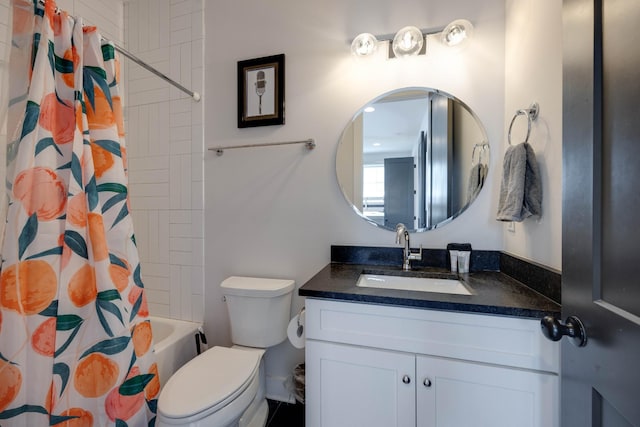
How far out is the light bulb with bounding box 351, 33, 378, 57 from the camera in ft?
4.90

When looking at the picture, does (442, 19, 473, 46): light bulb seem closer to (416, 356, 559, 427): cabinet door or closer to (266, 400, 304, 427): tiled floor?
(416, 356, 559, 427): cabinet door

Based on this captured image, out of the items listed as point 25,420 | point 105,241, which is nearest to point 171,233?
point 105,241

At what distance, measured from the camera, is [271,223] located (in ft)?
5.69

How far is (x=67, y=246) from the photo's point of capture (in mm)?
929

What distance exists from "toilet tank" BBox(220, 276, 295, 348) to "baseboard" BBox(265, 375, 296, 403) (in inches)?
12.8

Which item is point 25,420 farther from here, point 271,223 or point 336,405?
point 271,223

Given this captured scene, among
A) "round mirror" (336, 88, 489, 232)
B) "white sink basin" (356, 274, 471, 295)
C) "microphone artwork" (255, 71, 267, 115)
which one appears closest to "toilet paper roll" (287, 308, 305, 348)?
"white sink basin" (356, 274, 471, 295)

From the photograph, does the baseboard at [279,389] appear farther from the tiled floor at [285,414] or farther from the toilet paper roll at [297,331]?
the toilet paper roll at [297,331]

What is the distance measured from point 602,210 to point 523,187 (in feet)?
1.97

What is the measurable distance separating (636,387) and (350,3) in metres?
1.93

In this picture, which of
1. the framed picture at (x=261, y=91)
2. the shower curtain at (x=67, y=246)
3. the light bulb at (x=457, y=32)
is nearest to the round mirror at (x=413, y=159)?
the light bulb at (x=457, y=32)

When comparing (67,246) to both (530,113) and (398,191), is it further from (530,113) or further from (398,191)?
(530,113)

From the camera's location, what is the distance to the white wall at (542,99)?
3.17ft

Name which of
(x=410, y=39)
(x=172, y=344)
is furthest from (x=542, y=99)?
(x=172, y=344)
